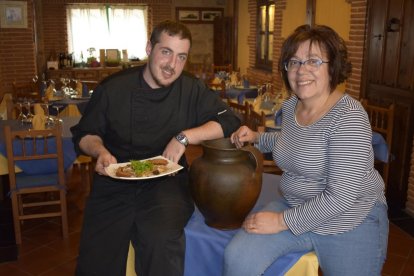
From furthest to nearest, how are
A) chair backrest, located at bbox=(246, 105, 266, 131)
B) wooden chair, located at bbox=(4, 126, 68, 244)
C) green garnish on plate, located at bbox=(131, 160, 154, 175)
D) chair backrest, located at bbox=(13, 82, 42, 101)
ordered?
chair backrest, located at bbox=(13, 82, 42, 101) < chair backrest, located at bbox=(246, 105, 266, 131) < wooden chair, located at bbox=(4, 126, 68, 244) < green garnish on plate, located at bbox=(131, 160, 154, 175)

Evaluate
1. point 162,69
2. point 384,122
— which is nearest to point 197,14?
point 384,122

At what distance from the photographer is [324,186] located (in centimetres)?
170

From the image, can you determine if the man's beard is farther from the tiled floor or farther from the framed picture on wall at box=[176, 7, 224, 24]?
the framed picture on wall at box=[176, 7, 224, 24]

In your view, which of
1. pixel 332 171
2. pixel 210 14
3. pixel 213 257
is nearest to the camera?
pixel 332 171

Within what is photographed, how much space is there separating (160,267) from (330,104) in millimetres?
913

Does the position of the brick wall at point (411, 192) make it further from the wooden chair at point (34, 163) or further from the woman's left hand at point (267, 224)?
the wooden chair at point (34, 163)

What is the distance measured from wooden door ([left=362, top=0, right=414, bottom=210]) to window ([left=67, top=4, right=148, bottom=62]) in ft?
21.2

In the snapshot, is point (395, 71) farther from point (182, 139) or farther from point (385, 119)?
point (182, 139)

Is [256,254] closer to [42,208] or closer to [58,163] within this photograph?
[58,163]

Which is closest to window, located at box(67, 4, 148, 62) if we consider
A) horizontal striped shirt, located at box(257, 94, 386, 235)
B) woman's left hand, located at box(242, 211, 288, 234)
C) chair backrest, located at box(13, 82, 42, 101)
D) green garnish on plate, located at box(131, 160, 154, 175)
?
chair backrest, located at box(13, 82, 42, 101)

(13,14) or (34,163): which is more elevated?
(13,14)

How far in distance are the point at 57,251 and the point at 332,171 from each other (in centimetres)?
239

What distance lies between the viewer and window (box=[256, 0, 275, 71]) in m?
7.83

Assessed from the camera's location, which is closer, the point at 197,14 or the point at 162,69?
the point at 162,69
